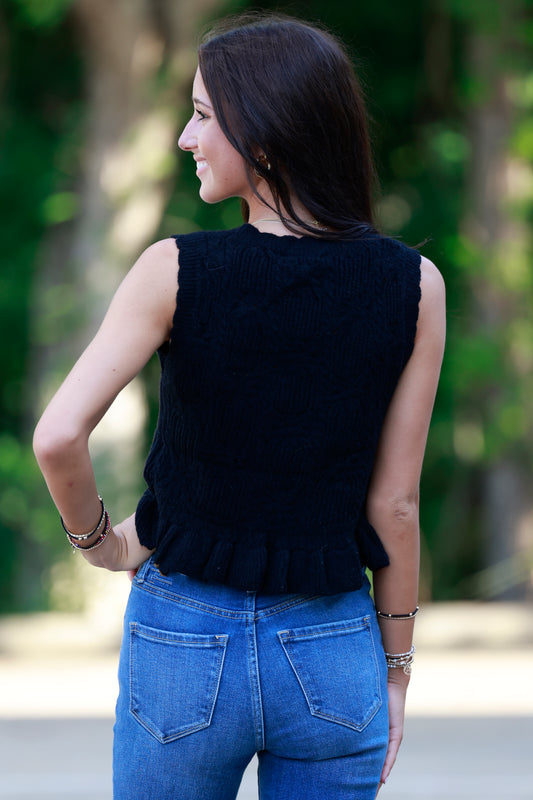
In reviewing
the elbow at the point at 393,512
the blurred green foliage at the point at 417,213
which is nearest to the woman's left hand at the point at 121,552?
the elbow at the point at 393,512

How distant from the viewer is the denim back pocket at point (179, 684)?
1.41 metres

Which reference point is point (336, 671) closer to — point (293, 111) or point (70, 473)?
point (70, 473)

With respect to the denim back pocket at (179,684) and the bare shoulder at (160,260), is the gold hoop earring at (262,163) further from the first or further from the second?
the denim back pocket at (179,684)

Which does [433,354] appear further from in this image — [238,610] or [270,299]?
[238,610]

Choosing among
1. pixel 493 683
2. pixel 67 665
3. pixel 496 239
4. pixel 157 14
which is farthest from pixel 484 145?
pixel 67 665

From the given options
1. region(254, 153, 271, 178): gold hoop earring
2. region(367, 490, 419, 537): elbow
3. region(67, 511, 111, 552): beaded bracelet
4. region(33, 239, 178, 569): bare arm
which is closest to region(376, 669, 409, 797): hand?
region(367, 490, 419, 537): elbow

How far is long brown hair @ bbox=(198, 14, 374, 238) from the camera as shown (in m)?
1.45

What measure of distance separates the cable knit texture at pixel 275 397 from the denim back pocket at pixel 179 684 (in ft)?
0.28

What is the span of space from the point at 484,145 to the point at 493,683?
3956 millimetres

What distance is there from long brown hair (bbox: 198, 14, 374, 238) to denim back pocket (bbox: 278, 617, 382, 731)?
0.52 metres

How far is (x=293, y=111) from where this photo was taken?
145 centimetres

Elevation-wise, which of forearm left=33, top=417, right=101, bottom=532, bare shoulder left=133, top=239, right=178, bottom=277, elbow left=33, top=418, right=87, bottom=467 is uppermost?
bare shoulder left=133, top=239, right=178, bottom=277

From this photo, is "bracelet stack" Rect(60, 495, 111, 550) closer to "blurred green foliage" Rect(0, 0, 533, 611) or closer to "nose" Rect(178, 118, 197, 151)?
"nose" Rect(178, 118, 197, 151)

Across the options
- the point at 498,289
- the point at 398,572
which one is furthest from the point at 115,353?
the point at 498,289
